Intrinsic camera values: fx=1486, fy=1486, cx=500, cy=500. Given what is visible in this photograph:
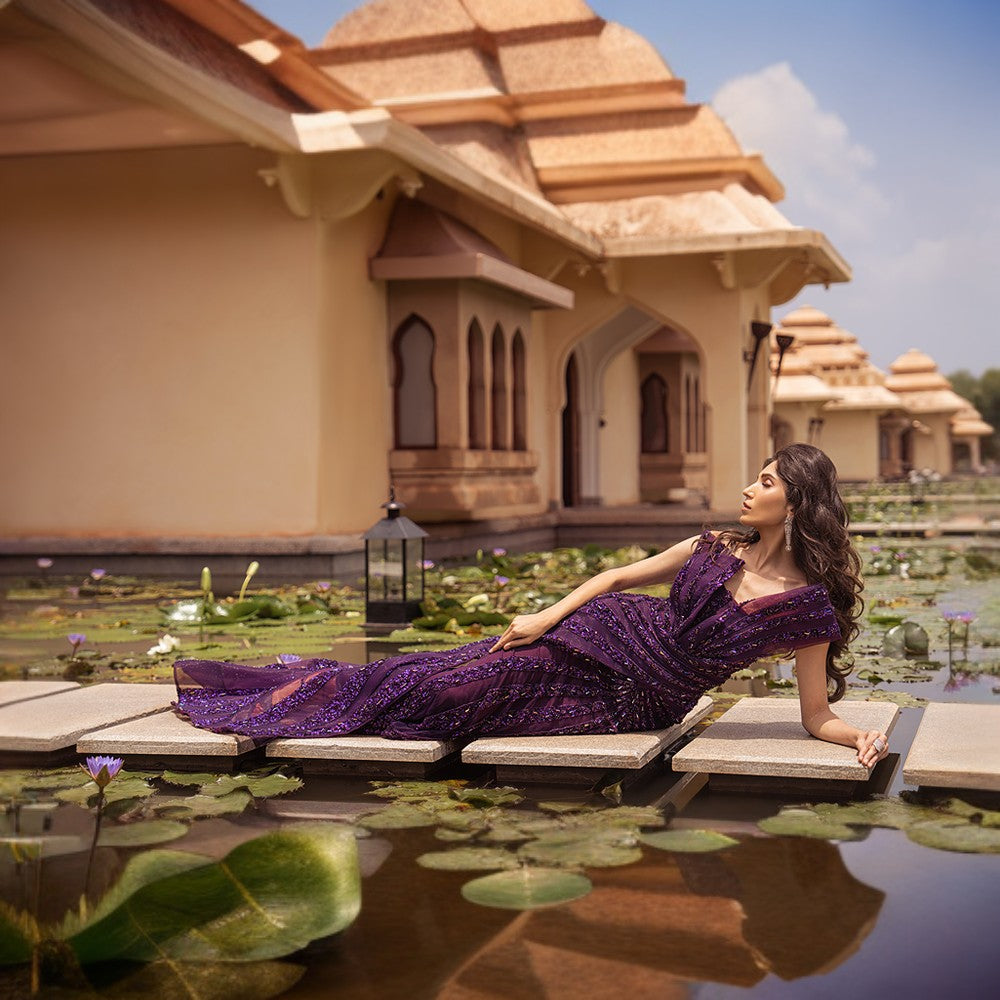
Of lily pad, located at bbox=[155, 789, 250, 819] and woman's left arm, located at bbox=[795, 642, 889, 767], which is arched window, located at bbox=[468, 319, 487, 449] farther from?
lily pad, located at bbox=[155, 789, 250, 819]

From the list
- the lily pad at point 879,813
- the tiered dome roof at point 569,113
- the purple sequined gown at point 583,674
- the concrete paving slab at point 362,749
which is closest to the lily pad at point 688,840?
the lily pad at point 879,813

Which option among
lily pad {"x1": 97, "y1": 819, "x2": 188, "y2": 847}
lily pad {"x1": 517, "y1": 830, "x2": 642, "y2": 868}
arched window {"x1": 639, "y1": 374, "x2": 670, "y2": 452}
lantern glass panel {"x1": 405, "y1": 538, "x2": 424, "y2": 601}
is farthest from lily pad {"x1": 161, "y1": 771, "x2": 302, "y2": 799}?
arched window {"x1": 639, "y1": 374, "x2": 670, "y2": 452}

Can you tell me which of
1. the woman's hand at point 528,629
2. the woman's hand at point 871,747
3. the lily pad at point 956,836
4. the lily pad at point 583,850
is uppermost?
the woman's hand at point 528,629

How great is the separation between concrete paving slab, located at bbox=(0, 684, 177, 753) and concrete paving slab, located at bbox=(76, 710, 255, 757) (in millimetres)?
92

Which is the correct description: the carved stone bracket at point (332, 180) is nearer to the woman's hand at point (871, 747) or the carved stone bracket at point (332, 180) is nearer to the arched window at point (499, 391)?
the arched window at point (499, 391)

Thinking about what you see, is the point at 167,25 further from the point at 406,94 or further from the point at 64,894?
the point at 64,894

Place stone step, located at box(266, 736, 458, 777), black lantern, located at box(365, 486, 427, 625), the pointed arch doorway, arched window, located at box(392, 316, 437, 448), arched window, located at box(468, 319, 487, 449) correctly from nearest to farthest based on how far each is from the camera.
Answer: stone step, located at box(266, 736, 458, 777), black lantern, located at box(365, 486, 427, 625), arched window, located at box(392, 316, 437, 448), arched window, located at box(468, 319, 487, 449), the pointed arch doorway

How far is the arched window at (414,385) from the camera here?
13.1m

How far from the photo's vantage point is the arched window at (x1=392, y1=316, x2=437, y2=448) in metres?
13.1

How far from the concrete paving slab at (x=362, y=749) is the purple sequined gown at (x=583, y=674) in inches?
2.6

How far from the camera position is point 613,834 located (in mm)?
3506

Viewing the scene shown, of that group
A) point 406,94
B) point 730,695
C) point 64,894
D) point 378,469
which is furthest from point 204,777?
point 406,94

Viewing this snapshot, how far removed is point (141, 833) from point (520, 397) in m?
11.7

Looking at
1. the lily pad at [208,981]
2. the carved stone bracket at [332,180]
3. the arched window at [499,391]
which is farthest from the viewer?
the arched window at [499,391]
